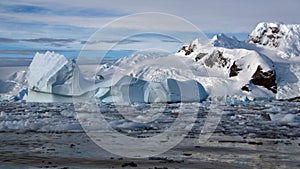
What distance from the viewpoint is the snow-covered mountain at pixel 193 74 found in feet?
141

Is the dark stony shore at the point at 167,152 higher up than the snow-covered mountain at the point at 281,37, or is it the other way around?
the snow-covered mountain at the point at 281,37

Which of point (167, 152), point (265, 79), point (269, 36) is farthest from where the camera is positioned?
point (269, 36)

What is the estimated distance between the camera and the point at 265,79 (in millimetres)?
87250

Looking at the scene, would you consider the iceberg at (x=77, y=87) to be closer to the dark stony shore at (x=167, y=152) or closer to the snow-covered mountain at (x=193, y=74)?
the snow-covered mountain at (x=193, y=74)

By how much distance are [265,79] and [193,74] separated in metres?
15.0

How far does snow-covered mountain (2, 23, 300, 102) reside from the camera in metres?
42.8

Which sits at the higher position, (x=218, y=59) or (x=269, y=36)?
(x=269, y=36)

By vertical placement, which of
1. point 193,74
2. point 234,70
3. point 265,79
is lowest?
point 265,79

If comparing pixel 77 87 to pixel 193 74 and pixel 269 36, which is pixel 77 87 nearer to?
Answer: pixel 193 74

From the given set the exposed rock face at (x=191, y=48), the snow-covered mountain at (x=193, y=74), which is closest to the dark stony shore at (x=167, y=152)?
the snow-covered mountain at (x=193, y=74)

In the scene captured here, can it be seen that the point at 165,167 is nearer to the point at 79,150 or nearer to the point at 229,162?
the point at 229,162

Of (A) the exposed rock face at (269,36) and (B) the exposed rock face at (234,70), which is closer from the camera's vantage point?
(B) the exposed rock face at (234,70)

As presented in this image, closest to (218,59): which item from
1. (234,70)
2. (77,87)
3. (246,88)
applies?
(234,70)

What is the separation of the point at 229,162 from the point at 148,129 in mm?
7820
